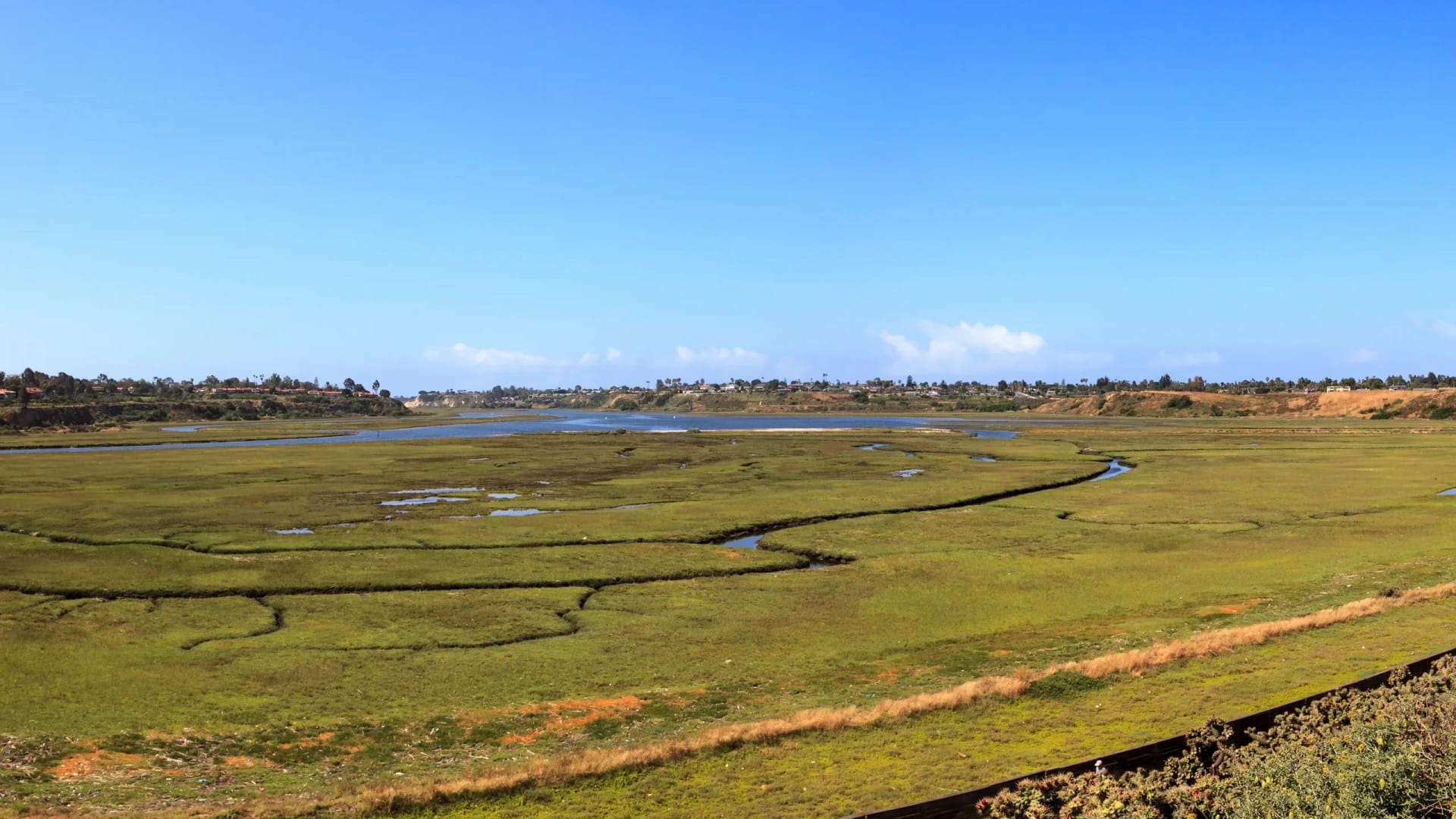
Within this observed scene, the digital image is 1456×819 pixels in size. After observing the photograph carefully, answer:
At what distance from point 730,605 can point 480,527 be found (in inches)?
818

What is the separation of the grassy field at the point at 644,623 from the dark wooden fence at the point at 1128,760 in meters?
1.39

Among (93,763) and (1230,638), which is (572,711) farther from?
(1230,638)

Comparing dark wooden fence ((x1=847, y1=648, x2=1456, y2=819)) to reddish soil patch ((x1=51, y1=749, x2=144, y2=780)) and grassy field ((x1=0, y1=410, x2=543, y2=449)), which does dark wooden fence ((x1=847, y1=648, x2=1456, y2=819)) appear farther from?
grassy field ((x1=0, y1=410, x2=543, y2=449))

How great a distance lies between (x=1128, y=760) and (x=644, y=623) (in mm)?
16354

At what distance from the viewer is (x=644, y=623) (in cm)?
2819

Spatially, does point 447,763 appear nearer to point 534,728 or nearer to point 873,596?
point 534,728

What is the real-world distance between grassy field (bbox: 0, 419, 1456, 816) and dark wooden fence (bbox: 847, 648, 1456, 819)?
4.58 feet

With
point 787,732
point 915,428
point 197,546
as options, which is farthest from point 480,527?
point 915,428

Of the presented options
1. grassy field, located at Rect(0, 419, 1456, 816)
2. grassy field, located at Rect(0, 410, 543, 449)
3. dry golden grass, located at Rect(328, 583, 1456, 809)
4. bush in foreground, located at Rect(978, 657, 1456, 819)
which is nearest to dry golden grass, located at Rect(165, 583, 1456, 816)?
dry golden grass, located at Rect(328, 583, 1456, 809)

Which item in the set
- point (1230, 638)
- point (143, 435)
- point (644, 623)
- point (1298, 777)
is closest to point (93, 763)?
point (644, 623)

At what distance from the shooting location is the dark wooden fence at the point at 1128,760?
43.8 ft

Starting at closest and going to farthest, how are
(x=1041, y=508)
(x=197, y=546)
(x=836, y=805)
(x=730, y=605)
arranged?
1. (x=836, y=805)
2. (x=730, y=605)
3. (x=197, y=546)
4. (x=1041, y=508)

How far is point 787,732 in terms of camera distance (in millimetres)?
17750

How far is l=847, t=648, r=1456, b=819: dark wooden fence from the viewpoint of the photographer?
13336mm
